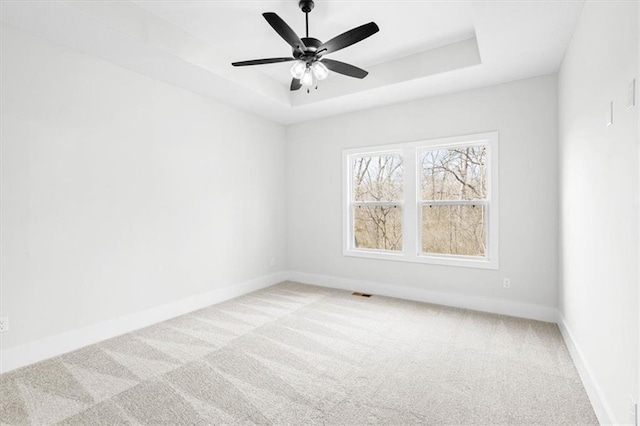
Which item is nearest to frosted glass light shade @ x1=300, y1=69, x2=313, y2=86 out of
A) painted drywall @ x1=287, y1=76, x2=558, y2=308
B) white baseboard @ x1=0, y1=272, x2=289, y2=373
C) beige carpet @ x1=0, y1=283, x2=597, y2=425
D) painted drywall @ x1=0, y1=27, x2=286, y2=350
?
painted drywall @ x1=0, y1=27, x2=286, y2=350

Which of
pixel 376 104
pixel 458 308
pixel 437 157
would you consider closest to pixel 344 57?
pixel 376 104

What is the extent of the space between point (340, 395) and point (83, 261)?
2.53m

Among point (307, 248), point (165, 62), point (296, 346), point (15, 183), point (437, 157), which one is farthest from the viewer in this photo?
point (307, 248)

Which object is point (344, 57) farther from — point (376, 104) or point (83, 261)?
point (83, 261)

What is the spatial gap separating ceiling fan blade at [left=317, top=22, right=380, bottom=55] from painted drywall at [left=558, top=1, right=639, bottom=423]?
1343 mm

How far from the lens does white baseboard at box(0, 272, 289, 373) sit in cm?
253

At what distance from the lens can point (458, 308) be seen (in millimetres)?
3906

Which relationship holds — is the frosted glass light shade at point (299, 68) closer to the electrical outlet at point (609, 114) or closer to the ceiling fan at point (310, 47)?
the ceiling fan at point (310, 47)

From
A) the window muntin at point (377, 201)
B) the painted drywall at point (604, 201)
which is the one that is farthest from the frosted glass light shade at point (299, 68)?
the window muntin at point (377, 201)

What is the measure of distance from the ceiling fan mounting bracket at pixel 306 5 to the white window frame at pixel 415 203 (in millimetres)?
2184

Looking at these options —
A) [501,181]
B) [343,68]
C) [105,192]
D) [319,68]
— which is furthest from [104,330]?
[501,181]

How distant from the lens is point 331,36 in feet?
10.6

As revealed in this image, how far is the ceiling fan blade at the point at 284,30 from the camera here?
2.18 m

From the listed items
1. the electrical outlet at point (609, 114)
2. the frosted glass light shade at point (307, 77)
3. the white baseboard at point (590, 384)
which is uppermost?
the frosted glass light shade at point (307, 77)
